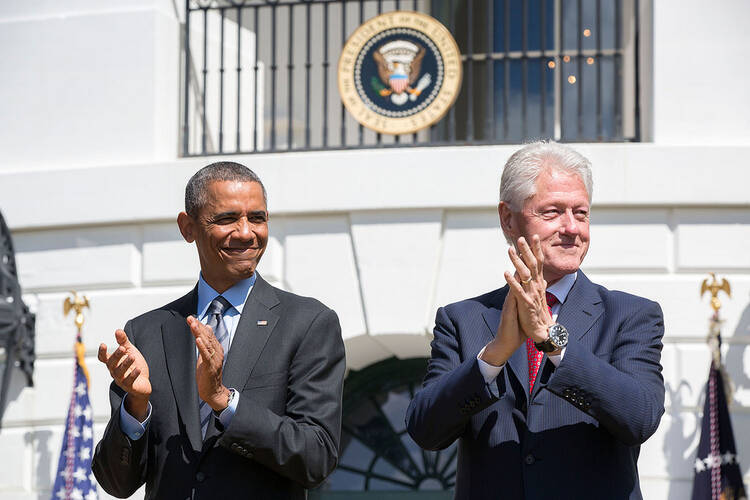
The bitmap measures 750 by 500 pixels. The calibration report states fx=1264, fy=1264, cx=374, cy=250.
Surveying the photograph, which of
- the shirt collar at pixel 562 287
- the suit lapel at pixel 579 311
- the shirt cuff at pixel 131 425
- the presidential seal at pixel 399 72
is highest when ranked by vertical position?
the presidential seal at pixel 399 72

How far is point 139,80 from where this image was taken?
342 inches

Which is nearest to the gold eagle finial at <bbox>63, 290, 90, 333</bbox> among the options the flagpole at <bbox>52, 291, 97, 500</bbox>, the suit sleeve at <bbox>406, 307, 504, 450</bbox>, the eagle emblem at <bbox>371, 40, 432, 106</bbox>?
the flagpole at <bbox>52, 291, 97, 500</bbox>

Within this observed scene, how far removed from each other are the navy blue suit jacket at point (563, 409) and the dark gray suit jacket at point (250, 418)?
0.32 meters

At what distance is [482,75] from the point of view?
385 inches

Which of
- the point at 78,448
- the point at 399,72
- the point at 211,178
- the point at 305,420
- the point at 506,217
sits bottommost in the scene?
the point at 78,448

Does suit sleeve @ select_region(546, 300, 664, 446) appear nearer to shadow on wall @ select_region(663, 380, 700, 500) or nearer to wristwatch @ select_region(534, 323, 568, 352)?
wristwatch @ select_region(534, 323, 568, 352)

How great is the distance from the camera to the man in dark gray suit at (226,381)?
3385 millimetres

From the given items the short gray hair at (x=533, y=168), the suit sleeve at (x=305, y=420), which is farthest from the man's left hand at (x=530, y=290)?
the suit sleeve at (x=305, y=420)

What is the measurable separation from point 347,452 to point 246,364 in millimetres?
5304

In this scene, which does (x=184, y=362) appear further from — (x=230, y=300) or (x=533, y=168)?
(x=533, y=168)

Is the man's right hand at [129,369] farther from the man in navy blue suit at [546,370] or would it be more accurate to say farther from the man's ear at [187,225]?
the man in navy blue suit at [546,370]

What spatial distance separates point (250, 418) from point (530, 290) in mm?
842

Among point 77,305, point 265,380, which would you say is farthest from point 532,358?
point 77,305

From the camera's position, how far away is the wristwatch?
311 cm
